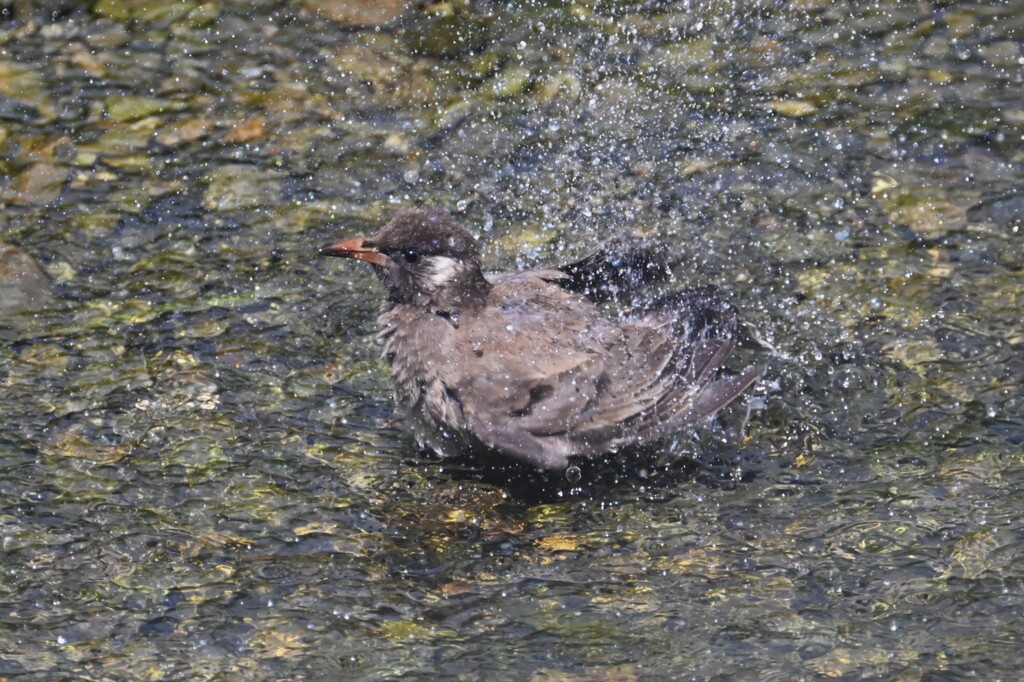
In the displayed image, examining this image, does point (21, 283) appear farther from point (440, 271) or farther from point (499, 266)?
point (499, 266)

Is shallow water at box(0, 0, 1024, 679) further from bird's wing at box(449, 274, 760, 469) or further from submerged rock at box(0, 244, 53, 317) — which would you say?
bird's wing at box(449, 274, 760, 469)

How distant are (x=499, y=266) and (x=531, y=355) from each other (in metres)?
1.35

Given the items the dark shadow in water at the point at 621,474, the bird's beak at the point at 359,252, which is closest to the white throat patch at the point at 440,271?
the bird's beak at the point at 359,252

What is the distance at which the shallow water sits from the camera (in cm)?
504

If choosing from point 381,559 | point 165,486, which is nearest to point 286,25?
point 165,486

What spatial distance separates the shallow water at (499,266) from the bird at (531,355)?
7.7 inches

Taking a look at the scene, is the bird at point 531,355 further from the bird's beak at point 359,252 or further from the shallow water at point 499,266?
the shallow water at point 499,266

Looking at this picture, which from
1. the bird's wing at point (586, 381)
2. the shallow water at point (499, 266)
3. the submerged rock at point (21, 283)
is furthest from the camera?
the submerged rock at point (21, 283)

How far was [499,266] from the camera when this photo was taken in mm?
7480

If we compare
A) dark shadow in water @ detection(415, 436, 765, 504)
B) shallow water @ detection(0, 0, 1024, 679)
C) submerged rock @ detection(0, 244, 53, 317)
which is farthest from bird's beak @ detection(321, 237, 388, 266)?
submerged rock @ detection(0, 244, 53, 317)

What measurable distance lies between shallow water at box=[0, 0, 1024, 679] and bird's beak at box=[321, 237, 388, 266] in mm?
517

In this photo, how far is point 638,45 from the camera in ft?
28.8

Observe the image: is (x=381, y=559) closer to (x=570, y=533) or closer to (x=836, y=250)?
(x=570, y=533)

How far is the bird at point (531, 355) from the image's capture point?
6.13 m
